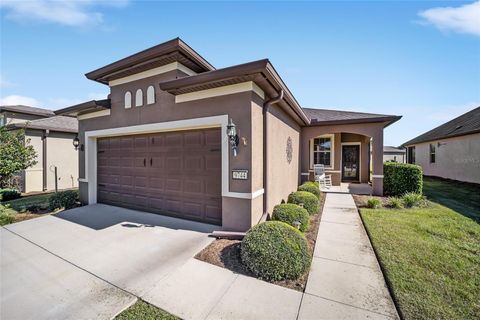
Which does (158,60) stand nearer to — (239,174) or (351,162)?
(239,174)

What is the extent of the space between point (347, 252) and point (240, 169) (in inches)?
105

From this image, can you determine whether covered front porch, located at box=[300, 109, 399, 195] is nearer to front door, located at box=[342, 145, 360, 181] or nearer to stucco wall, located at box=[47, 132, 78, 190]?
front door, located at box=[342, 145, 360, 181]

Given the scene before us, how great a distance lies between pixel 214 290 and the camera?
2.86 metres

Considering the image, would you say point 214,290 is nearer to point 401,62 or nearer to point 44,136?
point 401,62

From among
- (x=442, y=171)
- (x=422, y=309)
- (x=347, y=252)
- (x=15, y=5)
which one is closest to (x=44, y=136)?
(x=15, y=5)

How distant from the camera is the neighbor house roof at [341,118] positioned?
29.0ft

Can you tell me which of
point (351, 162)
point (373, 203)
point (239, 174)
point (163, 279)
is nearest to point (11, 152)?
point (163, 279)

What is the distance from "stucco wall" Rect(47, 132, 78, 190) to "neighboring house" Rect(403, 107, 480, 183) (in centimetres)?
2333

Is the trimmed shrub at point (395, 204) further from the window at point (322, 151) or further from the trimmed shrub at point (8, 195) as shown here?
the trimmed shrub at point (8, 195)

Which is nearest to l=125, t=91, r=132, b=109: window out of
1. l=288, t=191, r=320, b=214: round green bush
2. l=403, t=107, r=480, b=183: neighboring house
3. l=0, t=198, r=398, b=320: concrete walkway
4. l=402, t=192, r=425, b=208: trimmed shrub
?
l=0, t=198, r=398, b=320: concrete walkway

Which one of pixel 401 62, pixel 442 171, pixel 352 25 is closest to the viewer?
pixel 352 25

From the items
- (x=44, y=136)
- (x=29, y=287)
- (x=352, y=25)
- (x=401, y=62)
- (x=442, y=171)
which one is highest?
(x=352, y=25)

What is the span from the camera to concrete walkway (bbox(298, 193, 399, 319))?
8.23ft

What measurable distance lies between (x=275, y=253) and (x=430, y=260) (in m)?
2.82
